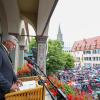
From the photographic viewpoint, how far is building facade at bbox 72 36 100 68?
88500mm

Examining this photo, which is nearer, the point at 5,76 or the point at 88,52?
the point at 5,76

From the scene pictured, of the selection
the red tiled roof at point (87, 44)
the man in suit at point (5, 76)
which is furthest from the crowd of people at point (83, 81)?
the red tiled roof at point (87, 44)

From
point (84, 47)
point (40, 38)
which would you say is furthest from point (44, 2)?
point (84, 47)

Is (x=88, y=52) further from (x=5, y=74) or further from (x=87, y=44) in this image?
(x=5, y=74)

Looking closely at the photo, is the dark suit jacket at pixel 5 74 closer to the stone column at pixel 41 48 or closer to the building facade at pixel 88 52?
the stone column at pixel 41 48

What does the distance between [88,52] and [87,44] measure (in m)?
5.64

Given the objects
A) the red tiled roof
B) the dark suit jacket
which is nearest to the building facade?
the red tiled roof

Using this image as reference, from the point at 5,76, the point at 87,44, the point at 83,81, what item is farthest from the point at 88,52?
the point at 5,76

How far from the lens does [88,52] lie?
3740 inches

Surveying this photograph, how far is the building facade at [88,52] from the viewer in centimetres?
8850

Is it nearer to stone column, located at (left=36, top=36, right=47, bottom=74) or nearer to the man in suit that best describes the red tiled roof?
stone column, located at (left=36, top=36, right=47, bottom=74)

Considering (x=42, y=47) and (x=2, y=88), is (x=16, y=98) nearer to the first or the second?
(x=2, y=88)

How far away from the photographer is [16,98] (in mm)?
3090

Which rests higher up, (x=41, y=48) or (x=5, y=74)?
(x=41, y=48)
